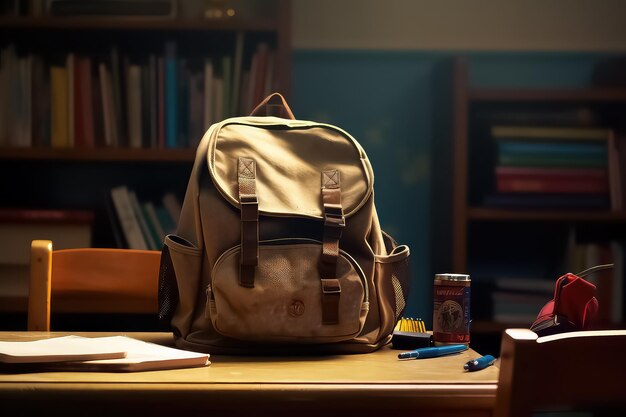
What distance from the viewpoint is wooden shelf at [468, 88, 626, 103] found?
220cm

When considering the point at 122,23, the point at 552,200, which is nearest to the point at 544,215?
the point at 552,200

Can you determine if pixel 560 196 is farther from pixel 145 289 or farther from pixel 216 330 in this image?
pixel 216 330

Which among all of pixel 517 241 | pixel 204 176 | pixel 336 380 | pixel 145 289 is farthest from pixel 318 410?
pixel 517 241

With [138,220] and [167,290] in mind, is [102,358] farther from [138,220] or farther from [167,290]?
[138,220]

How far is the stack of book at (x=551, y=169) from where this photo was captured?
2.19m

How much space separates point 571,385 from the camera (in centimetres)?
63

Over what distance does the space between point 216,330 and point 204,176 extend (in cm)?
20

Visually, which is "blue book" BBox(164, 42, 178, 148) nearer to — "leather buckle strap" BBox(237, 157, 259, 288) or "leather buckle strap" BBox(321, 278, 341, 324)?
"leather buckle strap" BBox(237, 157, 259, 288)

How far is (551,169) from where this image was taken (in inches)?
86.4

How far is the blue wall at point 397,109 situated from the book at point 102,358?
152cm

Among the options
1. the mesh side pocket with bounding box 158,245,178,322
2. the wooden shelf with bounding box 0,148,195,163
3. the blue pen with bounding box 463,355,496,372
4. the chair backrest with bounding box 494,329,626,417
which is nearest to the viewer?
the chair backrest with bounding box 494,329,626,417

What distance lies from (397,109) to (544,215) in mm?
513

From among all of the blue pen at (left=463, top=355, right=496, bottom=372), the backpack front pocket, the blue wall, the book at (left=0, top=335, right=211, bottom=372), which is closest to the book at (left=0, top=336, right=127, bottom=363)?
the book at (left=0, top=335, right=211, bottom=372)

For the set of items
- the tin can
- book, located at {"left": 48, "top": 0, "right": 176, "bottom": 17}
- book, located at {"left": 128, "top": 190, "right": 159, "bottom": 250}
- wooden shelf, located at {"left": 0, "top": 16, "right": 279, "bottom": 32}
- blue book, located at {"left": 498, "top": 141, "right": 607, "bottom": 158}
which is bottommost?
the tin can
